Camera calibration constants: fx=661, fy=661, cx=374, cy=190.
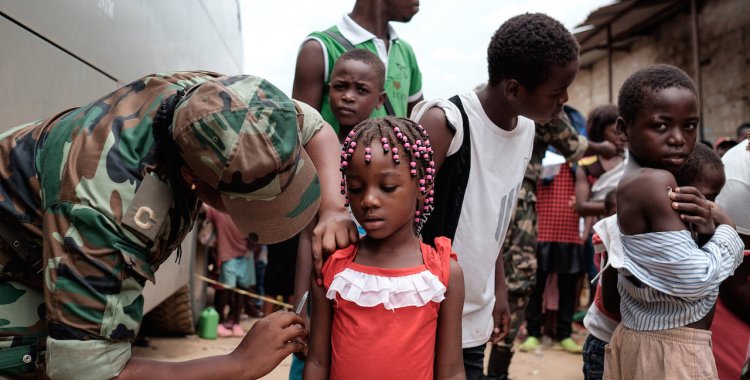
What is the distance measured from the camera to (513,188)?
2400mm

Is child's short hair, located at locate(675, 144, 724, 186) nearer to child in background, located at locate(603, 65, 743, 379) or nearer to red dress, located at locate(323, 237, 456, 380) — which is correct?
child in background, located at locate(603, 65, 743, 379)

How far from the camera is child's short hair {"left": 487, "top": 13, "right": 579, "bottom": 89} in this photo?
2.28 meters

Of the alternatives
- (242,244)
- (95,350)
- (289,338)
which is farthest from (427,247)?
(242,244)

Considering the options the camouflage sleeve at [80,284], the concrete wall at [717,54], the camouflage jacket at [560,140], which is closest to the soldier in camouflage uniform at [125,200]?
the camouflage sleeve at [80,284]

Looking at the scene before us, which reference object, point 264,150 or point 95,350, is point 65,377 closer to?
point 95,350

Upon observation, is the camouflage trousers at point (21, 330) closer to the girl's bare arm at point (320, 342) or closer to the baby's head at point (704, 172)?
the girl's bare arm at point (320, 342)

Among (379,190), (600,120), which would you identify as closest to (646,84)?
(379,190)

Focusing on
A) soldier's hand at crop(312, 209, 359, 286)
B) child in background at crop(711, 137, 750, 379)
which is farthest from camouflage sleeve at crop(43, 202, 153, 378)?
child in background at crop(711, 137, 750, 379)

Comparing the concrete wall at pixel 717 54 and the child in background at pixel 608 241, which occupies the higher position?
the concrete wall at pixel 717 54

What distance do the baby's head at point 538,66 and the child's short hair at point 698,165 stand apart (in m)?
0.69

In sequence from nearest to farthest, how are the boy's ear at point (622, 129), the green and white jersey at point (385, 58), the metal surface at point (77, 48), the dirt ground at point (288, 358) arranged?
the metal surface at point (77, 48) → the boy's ear at point (622, 129) → the green and white jersey at point (385, 58) → the dirt ground at point (288, 358)

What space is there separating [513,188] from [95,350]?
5.01 ft

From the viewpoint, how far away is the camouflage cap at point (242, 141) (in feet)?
4.39

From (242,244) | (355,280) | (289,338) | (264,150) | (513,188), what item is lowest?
(242,244)
